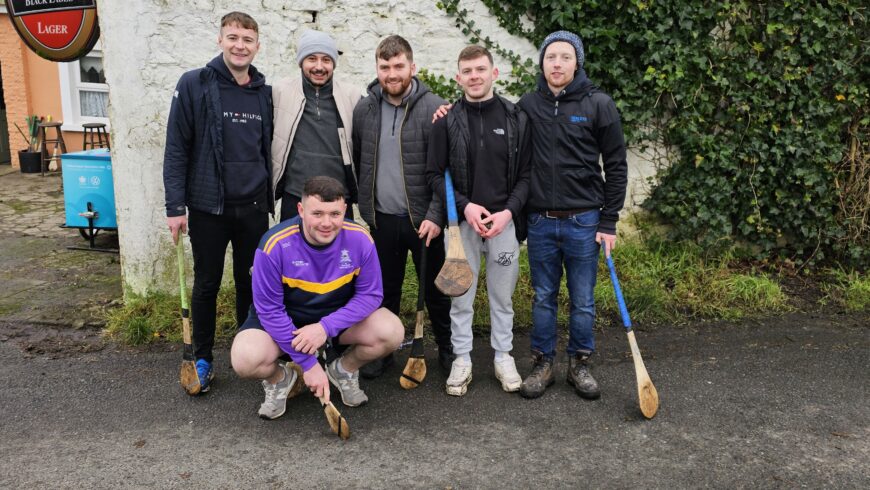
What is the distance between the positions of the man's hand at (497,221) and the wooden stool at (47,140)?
9.94 m

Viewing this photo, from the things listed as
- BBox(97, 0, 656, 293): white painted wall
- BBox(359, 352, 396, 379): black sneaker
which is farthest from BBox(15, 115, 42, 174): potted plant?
BBox(359, 352, 396, 379): black sneaker

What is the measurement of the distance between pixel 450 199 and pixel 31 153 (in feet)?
32.7

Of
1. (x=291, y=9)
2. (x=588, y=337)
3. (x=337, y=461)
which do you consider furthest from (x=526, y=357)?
(x=291, y=9)

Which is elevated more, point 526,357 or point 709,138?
point 709,138

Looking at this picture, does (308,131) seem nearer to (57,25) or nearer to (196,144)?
(196,144)

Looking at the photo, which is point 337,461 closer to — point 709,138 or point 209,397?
point 209,397

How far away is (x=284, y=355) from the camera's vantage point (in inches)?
153

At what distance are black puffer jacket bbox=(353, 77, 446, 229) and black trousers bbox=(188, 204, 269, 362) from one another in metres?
0.70

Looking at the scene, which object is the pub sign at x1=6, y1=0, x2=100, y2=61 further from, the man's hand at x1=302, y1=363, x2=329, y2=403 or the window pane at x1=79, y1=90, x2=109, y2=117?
the window pane at x1=79, y1=90, x2=109, y2=117

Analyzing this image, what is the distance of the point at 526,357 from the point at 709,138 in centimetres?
252

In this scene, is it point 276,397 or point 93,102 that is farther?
point 93,102

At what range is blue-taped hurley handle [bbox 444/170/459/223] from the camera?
3971 mm

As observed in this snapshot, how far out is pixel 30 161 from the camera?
1158 centimetres

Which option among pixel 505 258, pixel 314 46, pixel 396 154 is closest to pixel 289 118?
pixel 314 46
